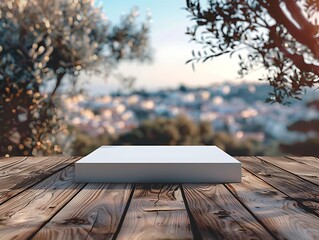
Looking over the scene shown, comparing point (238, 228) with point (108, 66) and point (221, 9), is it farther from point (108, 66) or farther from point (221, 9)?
point (108, 66)

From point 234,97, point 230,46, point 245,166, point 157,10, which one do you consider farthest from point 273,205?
point 234,97

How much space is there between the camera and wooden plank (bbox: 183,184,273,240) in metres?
1.65

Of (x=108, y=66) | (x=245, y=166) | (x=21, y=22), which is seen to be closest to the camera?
(x=245, y=166)

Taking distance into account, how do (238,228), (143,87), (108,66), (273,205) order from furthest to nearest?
(143,87) < (108,66) < (273,205) < (238,228)

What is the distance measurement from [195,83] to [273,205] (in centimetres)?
703

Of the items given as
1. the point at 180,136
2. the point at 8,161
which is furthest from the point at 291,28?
the point at 180,136

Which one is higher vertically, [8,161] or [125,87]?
[125,87]

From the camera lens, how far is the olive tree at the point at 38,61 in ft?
21.6

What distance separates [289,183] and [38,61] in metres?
4.95

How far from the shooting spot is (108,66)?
7531 mm

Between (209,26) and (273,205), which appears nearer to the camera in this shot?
(273,205)

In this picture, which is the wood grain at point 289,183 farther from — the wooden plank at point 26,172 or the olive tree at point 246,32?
the wooden plank at point 26,172

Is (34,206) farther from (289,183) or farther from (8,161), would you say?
(8,161)

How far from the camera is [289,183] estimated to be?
270 cm
